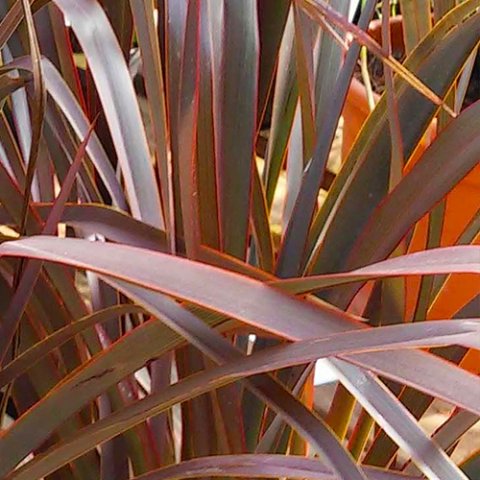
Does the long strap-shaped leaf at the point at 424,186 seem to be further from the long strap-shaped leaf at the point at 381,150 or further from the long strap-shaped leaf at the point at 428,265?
the long strap-shaped leaf at the point at 428,265

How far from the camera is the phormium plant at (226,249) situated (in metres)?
0.32

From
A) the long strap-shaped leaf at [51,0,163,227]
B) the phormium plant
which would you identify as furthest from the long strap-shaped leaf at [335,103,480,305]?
the long strap-shaped leaf at [51,0,163,227]

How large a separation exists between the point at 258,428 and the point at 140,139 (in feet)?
0.60

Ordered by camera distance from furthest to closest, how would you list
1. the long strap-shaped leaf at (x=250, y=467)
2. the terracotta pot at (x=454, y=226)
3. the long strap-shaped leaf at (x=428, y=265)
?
1. the terracotta pot at (x=454, y=226)
2. the long strap-shaped leaf at (x=250, y=467)
3. the long strap-shaped leaf at (x=428, y=265)

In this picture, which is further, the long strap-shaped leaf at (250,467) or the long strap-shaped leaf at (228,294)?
the long strap-shaped leaf at (250,467)

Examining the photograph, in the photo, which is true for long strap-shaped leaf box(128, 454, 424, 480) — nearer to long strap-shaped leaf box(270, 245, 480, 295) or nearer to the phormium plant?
the phormium plant

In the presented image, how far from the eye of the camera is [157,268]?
313 mm

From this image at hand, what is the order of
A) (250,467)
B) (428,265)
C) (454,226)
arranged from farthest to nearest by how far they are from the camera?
1. (454,226)
2. (250,467)
3. (428,265)

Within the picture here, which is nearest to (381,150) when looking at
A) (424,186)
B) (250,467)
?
(424,186)

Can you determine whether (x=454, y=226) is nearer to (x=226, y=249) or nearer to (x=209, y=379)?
(x=226, y=249)

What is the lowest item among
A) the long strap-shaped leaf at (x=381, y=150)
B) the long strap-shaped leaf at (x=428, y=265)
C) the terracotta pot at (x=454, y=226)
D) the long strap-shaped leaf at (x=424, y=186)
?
the long strap-shaped leaf at (x=428, y=265)

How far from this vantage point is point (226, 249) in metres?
0.50

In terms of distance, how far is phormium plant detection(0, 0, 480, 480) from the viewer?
1.05 feet

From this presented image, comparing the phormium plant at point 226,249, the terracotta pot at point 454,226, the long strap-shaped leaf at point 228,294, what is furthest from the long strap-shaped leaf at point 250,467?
the terracotta pot at point 454,226
